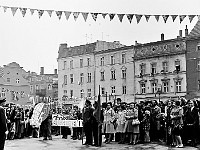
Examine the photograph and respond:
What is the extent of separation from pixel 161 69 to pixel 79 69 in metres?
18.0

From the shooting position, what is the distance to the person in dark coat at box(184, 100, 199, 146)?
49.8 ft

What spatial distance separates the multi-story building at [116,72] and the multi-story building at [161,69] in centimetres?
136

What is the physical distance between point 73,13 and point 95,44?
48.5m

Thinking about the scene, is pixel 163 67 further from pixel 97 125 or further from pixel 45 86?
pixel 45 86

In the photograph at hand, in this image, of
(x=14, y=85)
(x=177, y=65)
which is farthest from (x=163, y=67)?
(x=14, y=85)

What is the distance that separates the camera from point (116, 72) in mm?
62406

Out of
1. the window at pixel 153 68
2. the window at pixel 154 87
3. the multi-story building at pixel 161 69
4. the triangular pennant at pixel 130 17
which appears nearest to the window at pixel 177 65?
the multi-story building at pixel 161 69

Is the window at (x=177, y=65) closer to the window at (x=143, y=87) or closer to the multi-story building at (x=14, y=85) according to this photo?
the window at (x=143, y=87)

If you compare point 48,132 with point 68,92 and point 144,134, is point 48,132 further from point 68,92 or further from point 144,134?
point 68,92

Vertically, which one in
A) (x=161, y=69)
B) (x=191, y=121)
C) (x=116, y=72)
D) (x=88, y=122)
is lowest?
(x=88, y=122)

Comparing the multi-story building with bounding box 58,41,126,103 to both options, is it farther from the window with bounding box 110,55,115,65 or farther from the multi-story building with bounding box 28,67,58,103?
the multi-story building with bounding box 28,67,58,103

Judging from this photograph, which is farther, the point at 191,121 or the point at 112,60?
the point at 112,60

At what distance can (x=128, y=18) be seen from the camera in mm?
18766

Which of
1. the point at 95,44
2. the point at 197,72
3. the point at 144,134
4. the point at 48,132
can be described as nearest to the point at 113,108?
the point at 144,134
